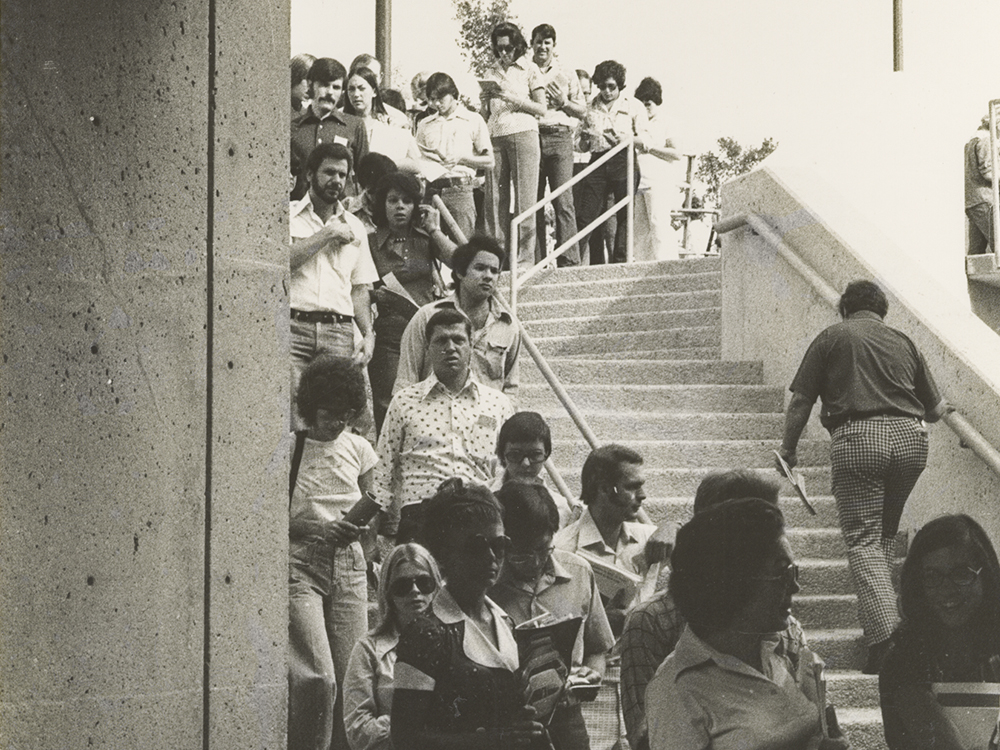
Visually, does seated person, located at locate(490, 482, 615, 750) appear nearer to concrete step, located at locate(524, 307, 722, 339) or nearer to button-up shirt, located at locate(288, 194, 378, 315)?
button-up shirt, located at locate(288, 194, 378, 315)

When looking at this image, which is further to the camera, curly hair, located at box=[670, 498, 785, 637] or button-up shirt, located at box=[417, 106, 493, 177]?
button-up shirt, located at box=[417, 106, 493, 177]

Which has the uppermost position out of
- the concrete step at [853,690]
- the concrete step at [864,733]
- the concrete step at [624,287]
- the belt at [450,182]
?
the belt at [450,182]

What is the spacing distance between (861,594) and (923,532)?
3123 millimetres

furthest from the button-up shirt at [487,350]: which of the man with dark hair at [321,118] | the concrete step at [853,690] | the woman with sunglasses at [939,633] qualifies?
the woman with sunglasses at [939,633]

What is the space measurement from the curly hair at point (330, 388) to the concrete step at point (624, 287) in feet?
19.6

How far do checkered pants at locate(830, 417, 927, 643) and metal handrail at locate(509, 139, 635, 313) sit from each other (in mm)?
4166

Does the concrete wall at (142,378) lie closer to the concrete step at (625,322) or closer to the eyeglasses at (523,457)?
the eyeglasses at (523,457)

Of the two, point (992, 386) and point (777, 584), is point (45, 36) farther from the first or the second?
point (992, 386)

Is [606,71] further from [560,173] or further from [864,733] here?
[864,733]

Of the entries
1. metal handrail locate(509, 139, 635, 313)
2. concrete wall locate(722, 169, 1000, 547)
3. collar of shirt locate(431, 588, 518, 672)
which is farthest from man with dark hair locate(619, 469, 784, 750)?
metal handrail locate(509, 139, 635, 313)

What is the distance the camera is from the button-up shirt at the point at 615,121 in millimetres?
13812

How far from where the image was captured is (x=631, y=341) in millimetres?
11211

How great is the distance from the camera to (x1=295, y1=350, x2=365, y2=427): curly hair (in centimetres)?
612

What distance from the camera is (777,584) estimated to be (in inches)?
145
